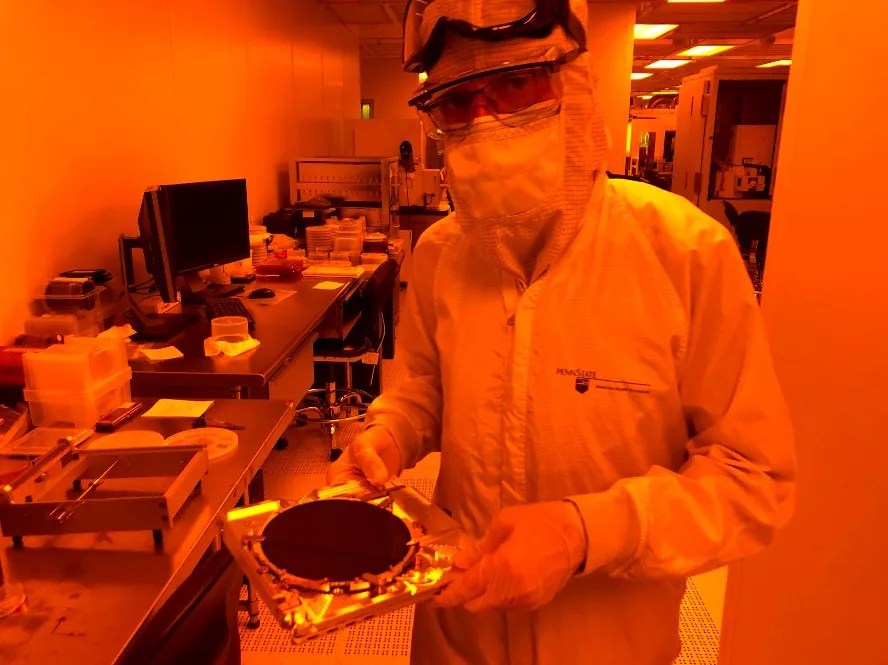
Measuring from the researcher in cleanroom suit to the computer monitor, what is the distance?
5.90 feet

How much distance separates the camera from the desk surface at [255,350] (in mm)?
2094

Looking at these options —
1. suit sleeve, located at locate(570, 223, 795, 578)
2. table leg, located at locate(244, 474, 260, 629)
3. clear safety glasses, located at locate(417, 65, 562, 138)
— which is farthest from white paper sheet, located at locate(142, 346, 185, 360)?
suit sleeve, located at locate(570, 223, 795, 578)

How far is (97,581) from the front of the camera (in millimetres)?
1115

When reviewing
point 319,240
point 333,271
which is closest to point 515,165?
point 333,271

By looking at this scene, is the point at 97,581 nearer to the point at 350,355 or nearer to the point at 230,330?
the point at 230,330

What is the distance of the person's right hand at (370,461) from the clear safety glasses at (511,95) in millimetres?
511

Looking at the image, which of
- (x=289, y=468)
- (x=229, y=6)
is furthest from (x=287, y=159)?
(x=289, y=468)

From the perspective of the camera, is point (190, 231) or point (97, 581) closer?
point (97, 581)

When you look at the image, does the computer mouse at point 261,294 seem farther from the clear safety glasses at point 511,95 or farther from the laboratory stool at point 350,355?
the clear safety glasses at point 511,95

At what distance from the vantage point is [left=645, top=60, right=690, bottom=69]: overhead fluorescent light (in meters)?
10.5

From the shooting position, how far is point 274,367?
86.8 inches

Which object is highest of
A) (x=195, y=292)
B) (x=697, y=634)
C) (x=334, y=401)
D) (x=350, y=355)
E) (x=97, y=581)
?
(x=195, y=292)

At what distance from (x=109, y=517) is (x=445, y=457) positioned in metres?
0.62

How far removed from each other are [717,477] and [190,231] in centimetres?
255
